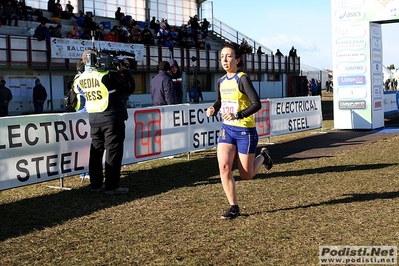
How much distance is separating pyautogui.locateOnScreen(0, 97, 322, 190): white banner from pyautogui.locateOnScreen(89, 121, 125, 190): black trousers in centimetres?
68

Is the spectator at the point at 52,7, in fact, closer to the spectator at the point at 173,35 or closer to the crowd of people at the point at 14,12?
the crowd of people at the point at 14,12

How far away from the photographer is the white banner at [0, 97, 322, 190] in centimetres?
795

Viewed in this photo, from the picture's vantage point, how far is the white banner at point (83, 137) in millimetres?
7949

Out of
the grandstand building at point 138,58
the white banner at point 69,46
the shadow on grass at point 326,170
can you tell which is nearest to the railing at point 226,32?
the grandstand building at point 138,58

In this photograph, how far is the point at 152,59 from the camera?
3447cm

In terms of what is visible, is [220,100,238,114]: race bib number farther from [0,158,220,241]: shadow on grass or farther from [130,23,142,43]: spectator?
[130,23,142,43]: spectator

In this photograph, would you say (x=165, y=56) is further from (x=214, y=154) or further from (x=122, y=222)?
(x=122, y=222)

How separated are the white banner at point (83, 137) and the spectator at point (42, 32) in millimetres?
16278

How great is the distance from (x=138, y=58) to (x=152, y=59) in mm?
1996

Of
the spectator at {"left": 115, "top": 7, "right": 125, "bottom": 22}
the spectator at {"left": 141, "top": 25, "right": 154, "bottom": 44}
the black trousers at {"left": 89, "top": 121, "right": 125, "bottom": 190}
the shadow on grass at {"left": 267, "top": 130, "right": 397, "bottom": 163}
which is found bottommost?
the shadow on grass at {"left": 267, "top": 130, "right": 397, "bottom": 163}

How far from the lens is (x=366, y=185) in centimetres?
838

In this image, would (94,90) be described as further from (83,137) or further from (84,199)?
(84,199)

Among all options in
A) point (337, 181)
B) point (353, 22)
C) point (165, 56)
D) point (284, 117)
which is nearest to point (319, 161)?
point (337, 181)

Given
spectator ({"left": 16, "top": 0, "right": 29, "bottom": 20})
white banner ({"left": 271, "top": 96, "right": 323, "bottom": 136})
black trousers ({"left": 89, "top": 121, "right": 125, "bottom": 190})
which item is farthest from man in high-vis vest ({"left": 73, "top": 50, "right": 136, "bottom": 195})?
spectator ({"left": 16, "top": 0, "right": 29, "bottom": 20})
